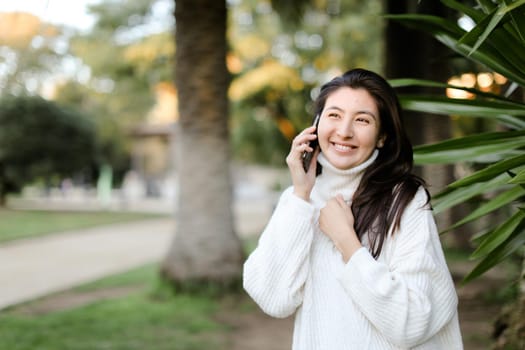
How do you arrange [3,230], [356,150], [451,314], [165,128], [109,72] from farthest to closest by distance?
[165,128]
[109,72]
[3,230]
[356,150]
[451,314]

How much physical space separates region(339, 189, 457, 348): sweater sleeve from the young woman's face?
239 mm

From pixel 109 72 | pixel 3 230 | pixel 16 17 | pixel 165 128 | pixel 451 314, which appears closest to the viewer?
pixel 451 314

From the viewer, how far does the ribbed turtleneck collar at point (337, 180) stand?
5.11 ft

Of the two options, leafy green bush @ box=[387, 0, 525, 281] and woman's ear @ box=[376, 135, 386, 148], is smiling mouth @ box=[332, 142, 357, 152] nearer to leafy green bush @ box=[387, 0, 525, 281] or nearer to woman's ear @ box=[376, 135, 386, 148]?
woman's ear @ box=[376, 135, 386, 148]

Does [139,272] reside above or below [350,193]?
below

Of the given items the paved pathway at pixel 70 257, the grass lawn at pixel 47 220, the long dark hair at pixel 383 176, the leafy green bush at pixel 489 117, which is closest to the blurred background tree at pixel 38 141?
the grass lawn at pixel 47 220

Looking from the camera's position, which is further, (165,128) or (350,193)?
(165,128)

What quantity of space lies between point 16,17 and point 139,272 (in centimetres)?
400

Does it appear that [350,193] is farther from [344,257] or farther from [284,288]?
[284,288]

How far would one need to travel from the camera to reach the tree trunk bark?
5.74 metres

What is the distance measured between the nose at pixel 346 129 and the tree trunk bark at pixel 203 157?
14.3 feet

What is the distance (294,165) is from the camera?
1.60m

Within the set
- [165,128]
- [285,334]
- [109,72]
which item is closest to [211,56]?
[285,334]

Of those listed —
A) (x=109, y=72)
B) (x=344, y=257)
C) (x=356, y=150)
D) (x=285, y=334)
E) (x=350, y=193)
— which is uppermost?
(x=109, y=72)
